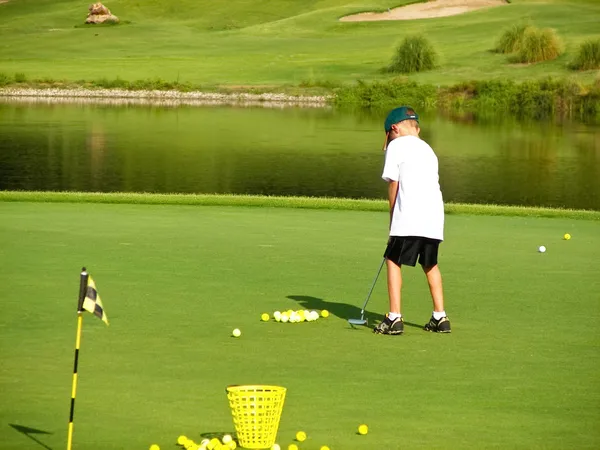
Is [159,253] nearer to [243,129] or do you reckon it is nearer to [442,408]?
[442,408]

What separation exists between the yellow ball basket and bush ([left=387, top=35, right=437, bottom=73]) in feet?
239

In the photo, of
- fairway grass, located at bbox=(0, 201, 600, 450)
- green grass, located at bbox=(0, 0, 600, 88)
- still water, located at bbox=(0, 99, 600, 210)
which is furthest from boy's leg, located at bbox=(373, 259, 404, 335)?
green grass, located at bbox=(0, 0, 600, 88)

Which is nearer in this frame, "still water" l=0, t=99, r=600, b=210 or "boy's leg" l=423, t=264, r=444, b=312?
"boy's leg" l=423, t=264, r=444, b=312

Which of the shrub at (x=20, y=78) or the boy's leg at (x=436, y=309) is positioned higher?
the boy's leg at (x=436, y=309)

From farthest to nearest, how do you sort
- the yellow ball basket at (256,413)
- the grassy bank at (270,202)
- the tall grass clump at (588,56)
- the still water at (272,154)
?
the tall grass clump at (588,56) < the still water at (272,154) < the grassy bank at (270,202) < the yellow ball basket at (256,413)

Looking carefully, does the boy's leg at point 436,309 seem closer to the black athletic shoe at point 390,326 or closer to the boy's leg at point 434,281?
the boy's leg at point 434,281

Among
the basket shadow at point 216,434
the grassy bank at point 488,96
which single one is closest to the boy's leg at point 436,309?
the basket shadow at point 216,434

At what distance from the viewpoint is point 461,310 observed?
9258 mm

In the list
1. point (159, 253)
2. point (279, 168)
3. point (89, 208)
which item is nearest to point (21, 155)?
point (279, 168)

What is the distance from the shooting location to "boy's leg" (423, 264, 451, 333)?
8438 mm

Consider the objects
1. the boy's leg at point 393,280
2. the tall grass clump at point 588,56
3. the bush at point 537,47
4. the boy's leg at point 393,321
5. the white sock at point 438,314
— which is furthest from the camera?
the bush at point 537,47

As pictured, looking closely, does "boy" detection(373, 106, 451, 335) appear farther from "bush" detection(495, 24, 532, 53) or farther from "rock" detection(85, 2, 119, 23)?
"rock" detection(85, 2, 119, 23)

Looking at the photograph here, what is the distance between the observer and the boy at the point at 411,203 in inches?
337

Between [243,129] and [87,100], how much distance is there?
62.9 feet
